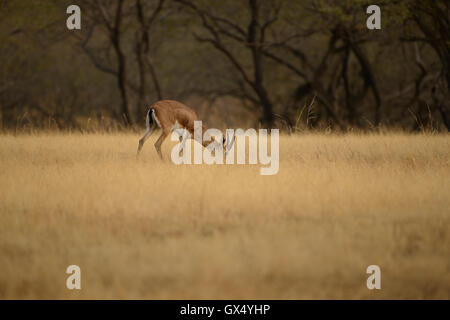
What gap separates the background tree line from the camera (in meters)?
17.0

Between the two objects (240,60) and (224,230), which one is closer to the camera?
(224,230)

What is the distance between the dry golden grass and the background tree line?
5.58 m

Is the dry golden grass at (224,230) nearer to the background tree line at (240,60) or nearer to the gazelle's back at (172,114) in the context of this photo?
the gazelle's back at (172,114)

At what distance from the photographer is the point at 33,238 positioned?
456cm

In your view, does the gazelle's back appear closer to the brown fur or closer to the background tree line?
the brown fur

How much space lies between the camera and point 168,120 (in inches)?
390

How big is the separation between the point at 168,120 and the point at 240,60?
13.9 meters

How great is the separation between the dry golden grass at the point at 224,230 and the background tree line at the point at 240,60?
18.3 feet

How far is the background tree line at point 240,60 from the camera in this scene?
17000mm

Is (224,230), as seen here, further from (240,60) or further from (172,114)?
(240,60)
